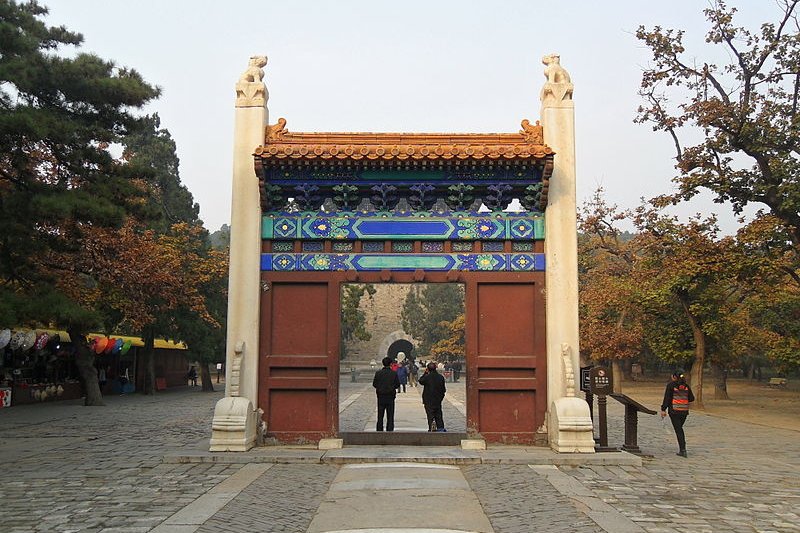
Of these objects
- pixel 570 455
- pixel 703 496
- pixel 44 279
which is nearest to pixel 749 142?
pixel 570 455

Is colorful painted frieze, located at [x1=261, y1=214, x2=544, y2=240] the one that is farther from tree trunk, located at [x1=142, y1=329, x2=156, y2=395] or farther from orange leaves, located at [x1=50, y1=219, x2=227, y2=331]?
tree trunk, located at [x1=142, y1=329, x2=156, y2=395]

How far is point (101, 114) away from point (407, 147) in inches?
279

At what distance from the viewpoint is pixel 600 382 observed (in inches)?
478

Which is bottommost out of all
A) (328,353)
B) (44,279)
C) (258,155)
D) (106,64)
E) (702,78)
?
(328,353)

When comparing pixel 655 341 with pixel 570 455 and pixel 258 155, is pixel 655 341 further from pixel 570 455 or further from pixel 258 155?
pixel 258 155

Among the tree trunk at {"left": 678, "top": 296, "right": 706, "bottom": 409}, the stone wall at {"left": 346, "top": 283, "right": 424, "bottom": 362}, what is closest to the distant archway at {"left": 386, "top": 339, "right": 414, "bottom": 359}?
the stone wall at {"left": 346, "top": 283, "right": 424, "bottom": 362}

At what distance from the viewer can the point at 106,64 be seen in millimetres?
14984

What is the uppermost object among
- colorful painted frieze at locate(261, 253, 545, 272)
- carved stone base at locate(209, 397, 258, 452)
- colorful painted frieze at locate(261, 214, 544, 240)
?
colorful painted frieze at locate(261, 214, 544, 240)

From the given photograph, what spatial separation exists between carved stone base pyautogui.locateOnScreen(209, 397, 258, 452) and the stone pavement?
466 millimetres

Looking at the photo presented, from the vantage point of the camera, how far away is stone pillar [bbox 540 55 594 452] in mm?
11500

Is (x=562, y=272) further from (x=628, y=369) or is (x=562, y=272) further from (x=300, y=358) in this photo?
(x=628, y=369)

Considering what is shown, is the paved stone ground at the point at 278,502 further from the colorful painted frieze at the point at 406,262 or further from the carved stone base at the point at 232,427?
the colorful painted frieze at the point at 406,262

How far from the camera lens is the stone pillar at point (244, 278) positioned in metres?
11.5

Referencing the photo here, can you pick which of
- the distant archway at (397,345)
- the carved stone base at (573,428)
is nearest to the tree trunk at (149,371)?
the carved stone base at (573,428)
